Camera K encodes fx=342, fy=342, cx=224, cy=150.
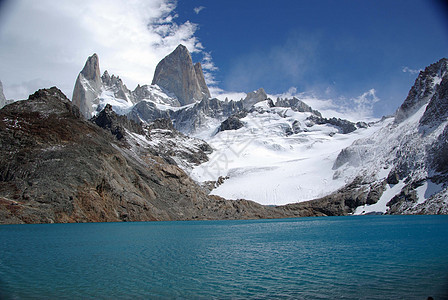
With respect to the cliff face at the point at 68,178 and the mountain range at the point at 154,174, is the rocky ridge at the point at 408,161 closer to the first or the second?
the mountain range at the point at 154,174

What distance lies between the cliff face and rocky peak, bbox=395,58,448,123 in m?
107

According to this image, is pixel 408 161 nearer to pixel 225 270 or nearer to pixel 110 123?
pixel 225 270

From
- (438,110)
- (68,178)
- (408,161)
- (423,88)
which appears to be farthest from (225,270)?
(423,88)

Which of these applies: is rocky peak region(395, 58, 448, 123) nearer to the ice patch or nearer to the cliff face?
the ice patch

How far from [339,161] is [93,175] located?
133 metres

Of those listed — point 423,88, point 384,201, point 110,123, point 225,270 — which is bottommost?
point 225,270

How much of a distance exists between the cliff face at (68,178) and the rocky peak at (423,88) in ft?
350

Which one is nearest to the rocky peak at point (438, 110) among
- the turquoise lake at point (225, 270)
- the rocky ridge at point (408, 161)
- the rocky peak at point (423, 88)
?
the rocky ridge at point (408, 161)

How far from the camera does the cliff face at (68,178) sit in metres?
70.4

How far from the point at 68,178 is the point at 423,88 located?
166 m

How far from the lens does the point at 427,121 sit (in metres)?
133

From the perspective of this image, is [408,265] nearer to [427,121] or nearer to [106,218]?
[106,218]

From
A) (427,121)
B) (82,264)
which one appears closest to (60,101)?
(82,264)

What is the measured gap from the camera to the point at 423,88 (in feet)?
554
